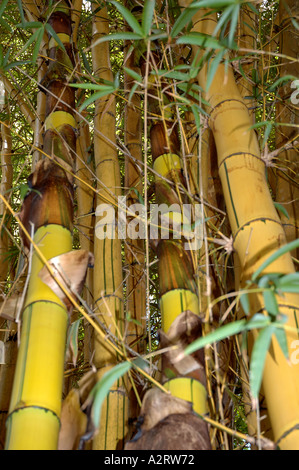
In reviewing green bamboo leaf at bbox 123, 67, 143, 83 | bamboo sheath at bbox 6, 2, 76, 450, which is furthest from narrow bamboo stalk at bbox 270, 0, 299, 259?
bamboo sheath at bbox 6, 2, 76, 450

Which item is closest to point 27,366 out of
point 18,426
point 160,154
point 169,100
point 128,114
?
point 18,426

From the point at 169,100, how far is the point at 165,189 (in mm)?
389

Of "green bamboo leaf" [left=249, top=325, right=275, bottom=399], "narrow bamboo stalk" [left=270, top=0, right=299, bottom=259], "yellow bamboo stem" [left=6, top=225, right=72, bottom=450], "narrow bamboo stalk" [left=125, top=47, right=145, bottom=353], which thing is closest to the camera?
"green bamboo leaf" [left=249, top=325, right=275, bottom=399]

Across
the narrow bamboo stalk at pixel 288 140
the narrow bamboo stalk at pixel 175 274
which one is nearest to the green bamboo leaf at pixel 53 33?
the narrow bamboo stalk at pixel 175 274

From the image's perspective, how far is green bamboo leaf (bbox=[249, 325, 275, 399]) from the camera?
694 millimetres

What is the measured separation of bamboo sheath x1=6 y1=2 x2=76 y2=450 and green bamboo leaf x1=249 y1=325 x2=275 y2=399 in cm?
35

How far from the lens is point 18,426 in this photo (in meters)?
0.81

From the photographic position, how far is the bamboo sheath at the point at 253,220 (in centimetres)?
88

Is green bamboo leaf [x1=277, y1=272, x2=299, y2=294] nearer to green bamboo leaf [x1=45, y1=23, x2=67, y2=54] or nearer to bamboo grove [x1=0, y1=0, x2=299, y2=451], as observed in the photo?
bamboo grove [x1=0, y1=0, x2=299, y2=451]

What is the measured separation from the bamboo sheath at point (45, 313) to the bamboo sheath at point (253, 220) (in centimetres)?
38

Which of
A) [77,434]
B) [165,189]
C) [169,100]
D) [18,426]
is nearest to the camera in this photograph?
[18,426]

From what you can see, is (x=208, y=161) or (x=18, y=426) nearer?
(x=18, y=426)

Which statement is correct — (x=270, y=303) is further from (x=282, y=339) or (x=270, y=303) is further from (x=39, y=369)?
(x=39, y=369)

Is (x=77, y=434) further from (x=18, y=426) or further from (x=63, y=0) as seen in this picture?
(x=63, y=0)
